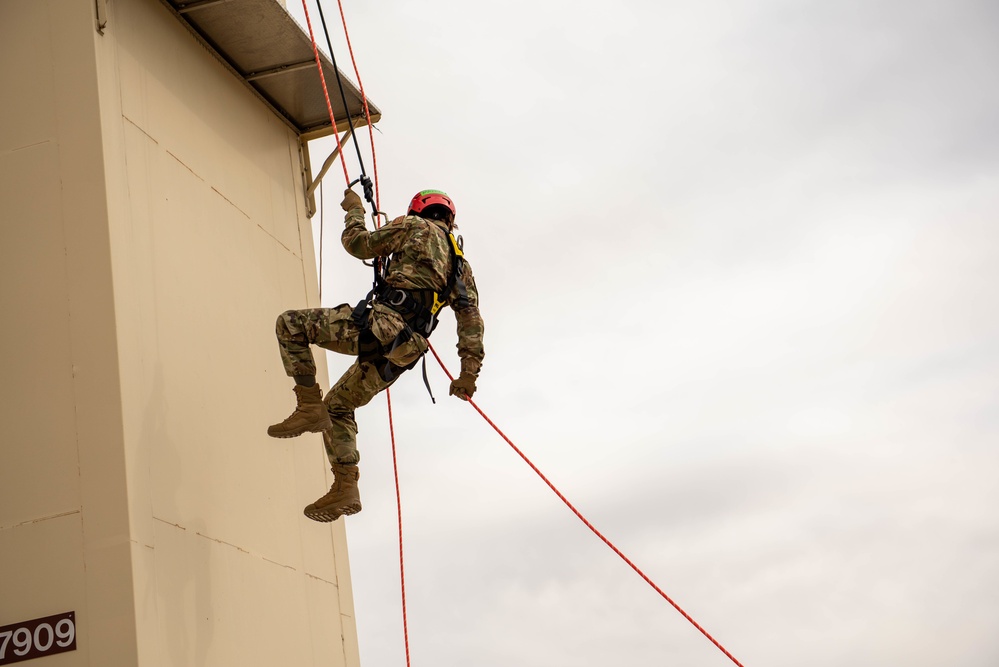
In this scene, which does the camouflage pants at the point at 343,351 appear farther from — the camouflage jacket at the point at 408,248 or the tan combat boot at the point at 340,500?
the camouflage jacket at the point at 408,248

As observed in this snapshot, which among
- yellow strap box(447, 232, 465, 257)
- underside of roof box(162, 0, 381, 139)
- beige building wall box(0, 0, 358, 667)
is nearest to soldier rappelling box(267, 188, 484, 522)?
yellow strap box(447, 232, 465, 257)

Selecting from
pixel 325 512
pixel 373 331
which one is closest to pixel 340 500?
pixel 325 512

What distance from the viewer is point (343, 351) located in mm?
7496

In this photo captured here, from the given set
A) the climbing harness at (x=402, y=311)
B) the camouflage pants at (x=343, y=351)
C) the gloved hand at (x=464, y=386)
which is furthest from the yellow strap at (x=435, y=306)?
the gloved hand at (x=464, y=386)

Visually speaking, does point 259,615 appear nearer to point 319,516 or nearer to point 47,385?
point 319,516

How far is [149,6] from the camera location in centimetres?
869

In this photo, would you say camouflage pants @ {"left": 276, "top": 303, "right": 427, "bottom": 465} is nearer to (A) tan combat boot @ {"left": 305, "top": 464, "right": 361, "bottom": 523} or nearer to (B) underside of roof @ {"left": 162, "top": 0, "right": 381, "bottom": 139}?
(A) tan combat boot @ {"left": 305, "top": 464, "right": 361, "bottom": 523}

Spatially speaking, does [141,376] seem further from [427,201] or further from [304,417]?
[427,201]

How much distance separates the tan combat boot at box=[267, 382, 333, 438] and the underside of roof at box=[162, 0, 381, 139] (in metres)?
2.71

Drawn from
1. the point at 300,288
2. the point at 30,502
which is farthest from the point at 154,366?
the point at 300,288

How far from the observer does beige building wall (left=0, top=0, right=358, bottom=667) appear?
664 centimetres

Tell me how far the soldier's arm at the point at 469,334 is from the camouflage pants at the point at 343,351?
1.63 feet

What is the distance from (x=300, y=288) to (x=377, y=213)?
2148mm

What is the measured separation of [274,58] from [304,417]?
3941 mm
